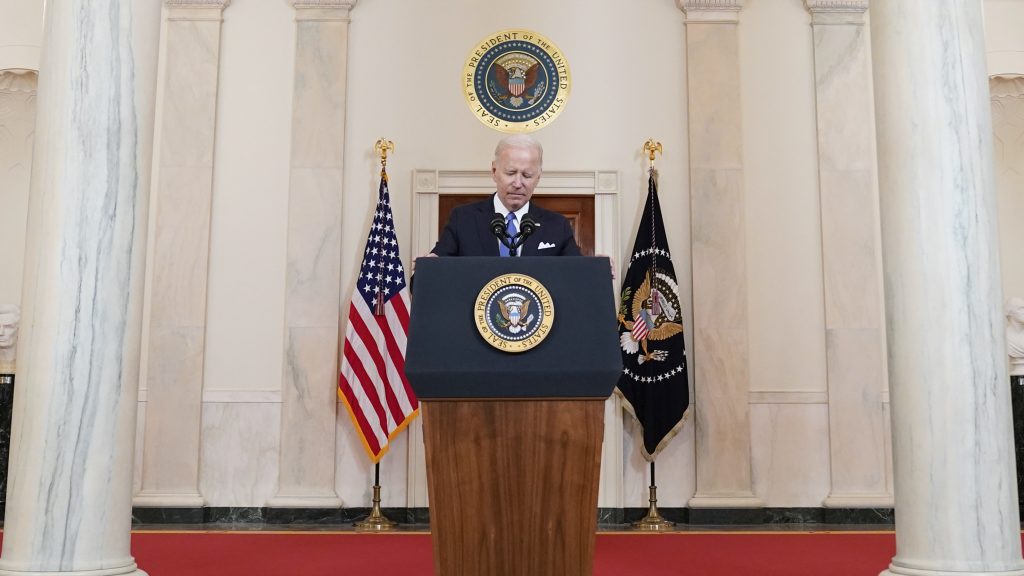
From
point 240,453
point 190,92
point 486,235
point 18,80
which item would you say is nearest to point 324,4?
point 190,92

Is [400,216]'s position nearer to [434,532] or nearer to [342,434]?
[342,434]

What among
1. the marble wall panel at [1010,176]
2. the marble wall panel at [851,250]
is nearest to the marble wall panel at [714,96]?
the marble wall panel at [851,250]

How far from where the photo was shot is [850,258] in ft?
26.5

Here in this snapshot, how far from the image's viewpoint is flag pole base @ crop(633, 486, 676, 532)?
746cm

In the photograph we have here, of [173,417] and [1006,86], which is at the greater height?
[1006,86]

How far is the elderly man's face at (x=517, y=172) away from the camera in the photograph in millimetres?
3785

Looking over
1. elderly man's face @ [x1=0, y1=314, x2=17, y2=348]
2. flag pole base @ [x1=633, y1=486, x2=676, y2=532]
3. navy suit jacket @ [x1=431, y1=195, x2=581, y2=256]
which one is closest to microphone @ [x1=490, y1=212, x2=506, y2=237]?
navy suit jacket @ [x1=431, y1=195, x2=581, y2=256]

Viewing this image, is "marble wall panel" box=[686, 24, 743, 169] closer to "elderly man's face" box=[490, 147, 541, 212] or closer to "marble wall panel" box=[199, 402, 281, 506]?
"marble wall panel" box=[199, 402, 281, 506]

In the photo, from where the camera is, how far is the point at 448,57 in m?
8.38

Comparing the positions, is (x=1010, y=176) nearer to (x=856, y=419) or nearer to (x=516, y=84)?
(x=856, y=419)

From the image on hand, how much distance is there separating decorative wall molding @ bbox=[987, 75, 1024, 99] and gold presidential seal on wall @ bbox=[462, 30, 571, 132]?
3829 mm

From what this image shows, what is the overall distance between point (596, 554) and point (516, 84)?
4.33 metres

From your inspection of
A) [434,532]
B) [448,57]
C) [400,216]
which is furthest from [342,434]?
[434,532]

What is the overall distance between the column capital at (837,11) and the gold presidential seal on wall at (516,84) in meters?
2.22
